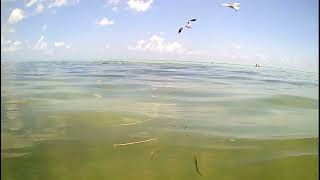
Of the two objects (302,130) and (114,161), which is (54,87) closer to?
(114,161)

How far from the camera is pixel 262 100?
862 centimetres

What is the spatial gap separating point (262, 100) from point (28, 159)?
214 inches

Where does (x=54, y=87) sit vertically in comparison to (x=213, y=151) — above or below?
above

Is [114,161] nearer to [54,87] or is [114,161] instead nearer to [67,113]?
[67,113]

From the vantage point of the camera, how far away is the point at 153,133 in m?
5.99

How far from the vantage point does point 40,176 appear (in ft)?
15.1

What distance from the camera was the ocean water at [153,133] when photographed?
192 inches

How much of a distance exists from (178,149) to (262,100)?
3.83m

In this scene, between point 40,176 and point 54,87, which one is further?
point 54,87

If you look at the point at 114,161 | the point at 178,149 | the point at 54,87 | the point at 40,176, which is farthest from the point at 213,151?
the point at 54,87

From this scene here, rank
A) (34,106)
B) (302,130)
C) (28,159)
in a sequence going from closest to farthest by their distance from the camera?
(28,159)
(302,130)
(34,106)

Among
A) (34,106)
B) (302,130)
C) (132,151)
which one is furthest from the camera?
(34,106)

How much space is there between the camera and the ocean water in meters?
4.88

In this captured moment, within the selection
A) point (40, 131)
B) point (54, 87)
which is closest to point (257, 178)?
point (40, 131)
